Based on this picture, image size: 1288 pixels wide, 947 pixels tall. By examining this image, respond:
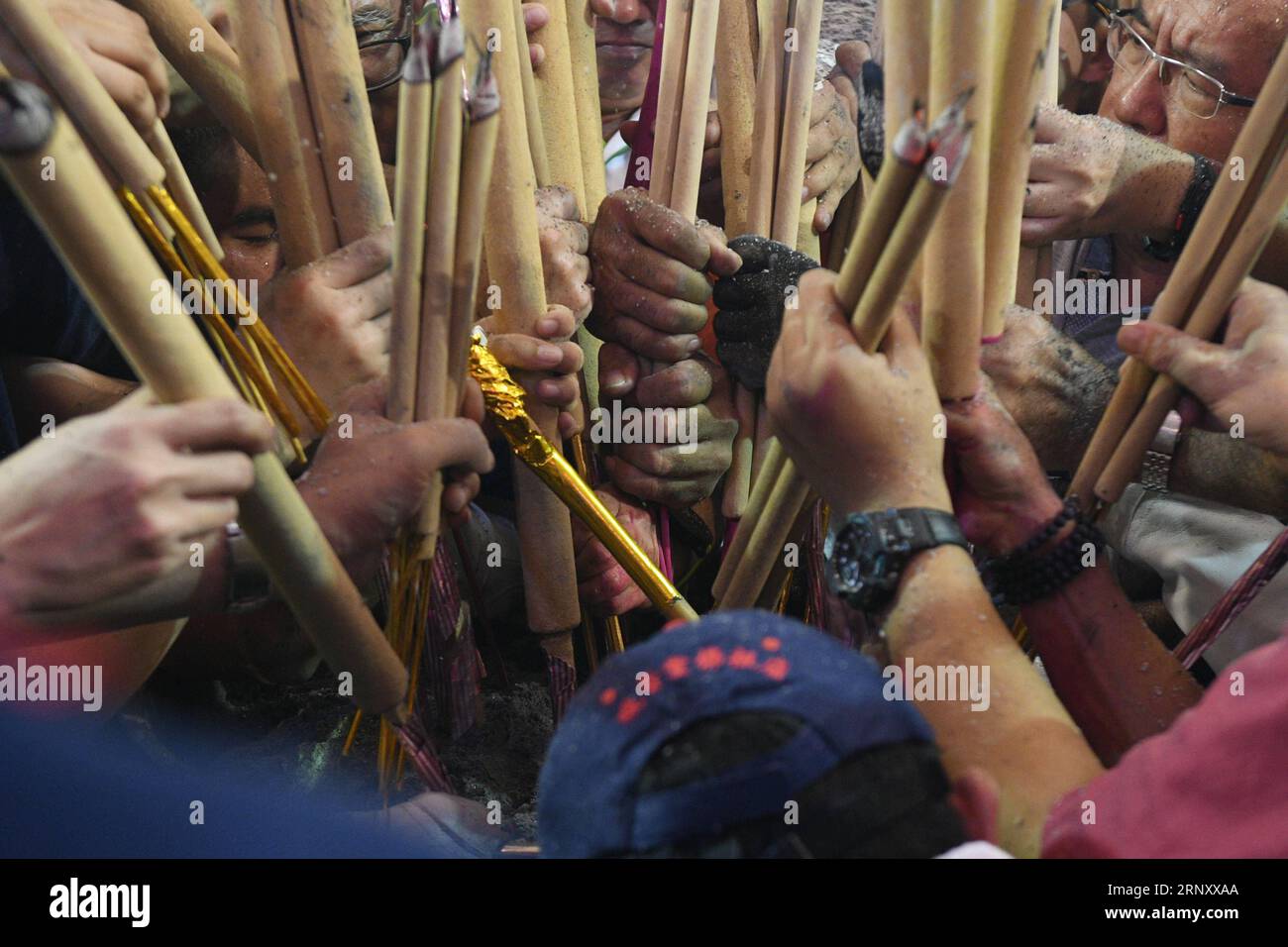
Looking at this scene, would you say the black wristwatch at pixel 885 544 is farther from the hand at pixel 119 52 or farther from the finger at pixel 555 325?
the hand at pixel 119 52

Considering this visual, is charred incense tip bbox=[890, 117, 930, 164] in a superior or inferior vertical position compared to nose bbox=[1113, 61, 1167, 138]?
inferior

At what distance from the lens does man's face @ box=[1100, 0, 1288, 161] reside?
1.29 m

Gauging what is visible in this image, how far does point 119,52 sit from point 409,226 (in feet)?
0.89

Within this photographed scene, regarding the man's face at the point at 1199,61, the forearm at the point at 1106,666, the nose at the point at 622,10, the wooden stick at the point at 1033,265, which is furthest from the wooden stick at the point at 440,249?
the man's face at the point at 1199,61

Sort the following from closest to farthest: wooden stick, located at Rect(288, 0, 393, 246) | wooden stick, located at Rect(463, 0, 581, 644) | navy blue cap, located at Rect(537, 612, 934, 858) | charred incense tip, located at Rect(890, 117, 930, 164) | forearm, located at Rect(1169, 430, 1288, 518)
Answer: navy blue cap, located at Rect(537, 612, 934, 858), charred incense tip, located at Rect(890, 117, 930, 164), wooden stick, located at Rect(288, 0, 393, 246), wooden stick, located at Rect(463, 0, 581, 644), forearm, located at Rect(1169, 430, 1288, 518)

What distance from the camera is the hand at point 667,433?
4.07 ft

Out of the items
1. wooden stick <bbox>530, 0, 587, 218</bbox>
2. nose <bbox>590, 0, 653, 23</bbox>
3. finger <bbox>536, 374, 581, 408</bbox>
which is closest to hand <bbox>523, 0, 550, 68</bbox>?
wooden stick <bbox>530, 0, 587, 218</bbox>

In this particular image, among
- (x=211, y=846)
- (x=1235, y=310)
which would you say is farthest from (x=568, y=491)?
(x=1235, y=310)

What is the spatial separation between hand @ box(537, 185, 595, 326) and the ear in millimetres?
684

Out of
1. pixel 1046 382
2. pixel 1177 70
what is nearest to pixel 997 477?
pixel 1046 382

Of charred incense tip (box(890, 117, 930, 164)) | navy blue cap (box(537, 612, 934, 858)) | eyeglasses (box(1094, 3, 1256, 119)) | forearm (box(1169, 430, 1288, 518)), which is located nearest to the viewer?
navy blue cap (box(537, 612, 934, 858))

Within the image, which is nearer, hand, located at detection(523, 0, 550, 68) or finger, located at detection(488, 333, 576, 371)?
finger, located at detection(488, 333, 576, 371)

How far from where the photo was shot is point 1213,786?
22.1 inches

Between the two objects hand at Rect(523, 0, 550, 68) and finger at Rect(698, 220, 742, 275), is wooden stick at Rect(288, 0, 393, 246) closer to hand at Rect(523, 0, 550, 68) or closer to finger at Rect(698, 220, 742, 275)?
hand at Rect(523, 0, 550, 68)
